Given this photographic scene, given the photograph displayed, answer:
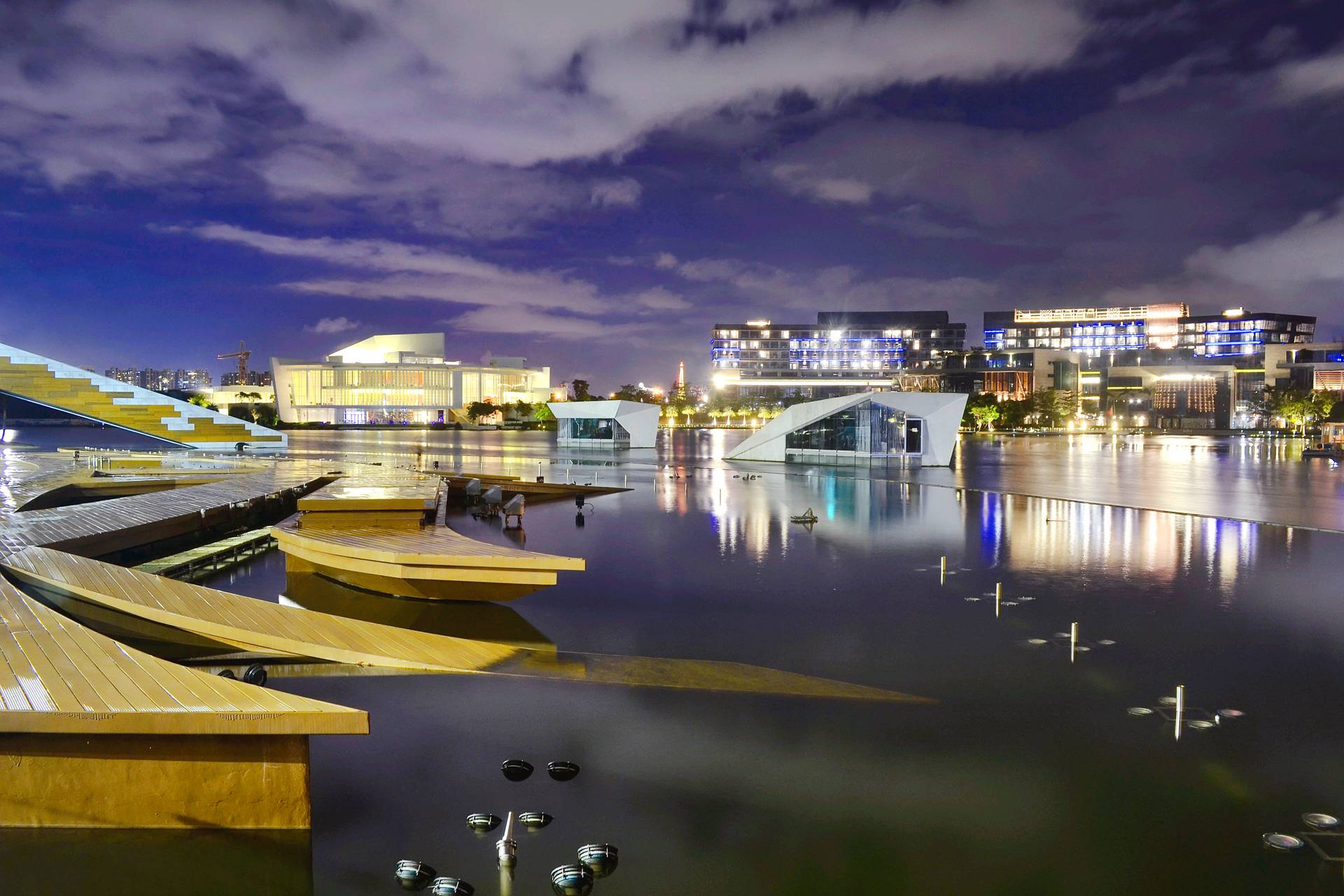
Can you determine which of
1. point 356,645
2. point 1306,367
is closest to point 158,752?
point 356,645

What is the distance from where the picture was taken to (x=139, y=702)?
5.31 m

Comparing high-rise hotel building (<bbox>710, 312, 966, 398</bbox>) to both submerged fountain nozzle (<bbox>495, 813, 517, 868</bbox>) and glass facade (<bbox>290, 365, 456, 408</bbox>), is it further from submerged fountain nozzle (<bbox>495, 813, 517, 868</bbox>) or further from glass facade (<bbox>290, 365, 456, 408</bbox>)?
submerged fountain nozzle (<bbox>495, 813, 517, 868</bbox>)

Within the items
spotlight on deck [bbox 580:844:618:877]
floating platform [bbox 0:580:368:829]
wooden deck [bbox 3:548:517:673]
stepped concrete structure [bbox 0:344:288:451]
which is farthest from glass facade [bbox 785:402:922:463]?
floating platform [bbox 0:580:368:829]

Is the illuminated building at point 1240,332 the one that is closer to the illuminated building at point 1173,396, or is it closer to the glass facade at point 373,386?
the illuminated building at point 1173,396

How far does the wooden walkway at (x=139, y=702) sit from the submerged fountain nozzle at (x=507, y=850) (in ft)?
4.05

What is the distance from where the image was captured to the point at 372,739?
725 centimetres

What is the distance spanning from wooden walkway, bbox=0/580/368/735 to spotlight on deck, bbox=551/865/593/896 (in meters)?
1.54

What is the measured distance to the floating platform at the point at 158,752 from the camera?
203 inches

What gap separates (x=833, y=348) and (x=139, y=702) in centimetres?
19473

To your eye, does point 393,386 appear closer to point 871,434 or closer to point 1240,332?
point 871,434

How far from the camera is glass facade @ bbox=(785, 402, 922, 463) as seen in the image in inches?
1709

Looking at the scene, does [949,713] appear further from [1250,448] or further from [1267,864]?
[1250,448]

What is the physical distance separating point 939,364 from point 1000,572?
565ft

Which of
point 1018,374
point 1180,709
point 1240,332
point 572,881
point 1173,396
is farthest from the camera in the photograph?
point 1240,332
